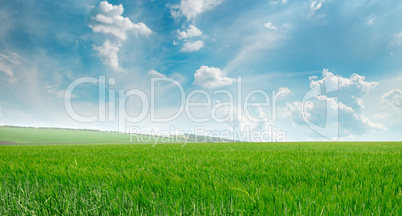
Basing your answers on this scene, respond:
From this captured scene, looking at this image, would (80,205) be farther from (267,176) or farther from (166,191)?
(267,176)

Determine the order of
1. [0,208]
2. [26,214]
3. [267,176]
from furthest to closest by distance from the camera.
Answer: [267,176], [0,208], [26,214]

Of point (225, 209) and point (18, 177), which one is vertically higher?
point (225, 209)

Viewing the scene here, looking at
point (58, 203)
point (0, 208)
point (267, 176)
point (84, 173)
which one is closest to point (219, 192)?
point (267, 176)

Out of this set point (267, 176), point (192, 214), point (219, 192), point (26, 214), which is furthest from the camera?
point (267, 176)

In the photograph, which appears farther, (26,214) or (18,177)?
(18,177)

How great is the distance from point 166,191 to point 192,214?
0.71 m

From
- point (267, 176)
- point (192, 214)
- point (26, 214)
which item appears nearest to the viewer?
point (192, 214)

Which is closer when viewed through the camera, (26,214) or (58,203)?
(26,214)

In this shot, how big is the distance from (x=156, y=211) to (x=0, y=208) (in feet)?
4.70

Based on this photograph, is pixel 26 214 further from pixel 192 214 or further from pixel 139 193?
pixel 192 214

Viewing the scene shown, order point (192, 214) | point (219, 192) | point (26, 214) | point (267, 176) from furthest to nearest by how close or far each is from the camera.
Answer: point (267, 176) < point (219, 192) < point (26, 214) < point (192, 214)

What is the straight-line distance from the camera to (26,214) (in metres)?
1.73

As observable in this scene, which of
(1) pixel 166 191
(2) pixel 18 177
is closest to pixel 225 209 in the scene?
(1) pixel 166 191

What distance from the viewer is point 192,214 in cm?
161
